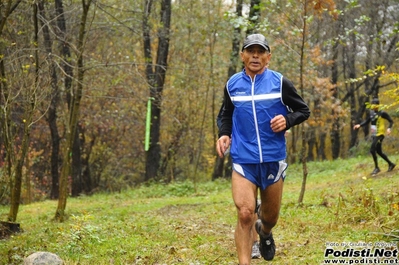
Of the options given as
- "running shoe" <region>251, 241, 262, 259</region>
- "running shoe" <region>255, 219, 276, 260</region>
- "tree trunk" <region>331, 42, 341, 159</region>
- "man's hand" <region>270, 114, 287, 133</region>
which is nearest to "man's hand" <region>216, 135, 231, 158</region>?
"man's hand" <region>270, 114, 287, 133</region>

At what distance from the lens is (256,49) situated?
5664 millimetres

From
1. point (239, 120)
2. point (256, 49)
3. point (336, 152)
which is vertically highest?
point (256, 49)

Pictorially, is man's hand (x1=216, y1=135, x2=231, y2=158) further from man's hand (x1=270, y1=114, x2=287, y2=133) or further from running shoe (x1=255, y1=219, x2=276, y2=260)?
running shoe (x1=255, y1=219, x2=276, y2=260)

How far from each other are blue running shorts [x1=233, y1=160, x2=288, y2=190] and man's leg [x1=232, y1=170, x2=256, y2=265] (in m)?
0.07

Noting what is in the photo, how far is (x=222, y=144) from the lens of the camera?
566cm

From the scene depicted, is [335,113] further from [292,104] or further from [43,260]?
[43,260]

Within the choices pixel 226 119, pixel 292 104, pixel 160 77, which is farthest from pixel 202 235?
pixel 160 77

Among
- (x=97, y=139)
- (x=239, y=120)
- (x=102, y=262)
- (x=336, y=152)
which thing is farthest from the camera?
(x=336, y=152)

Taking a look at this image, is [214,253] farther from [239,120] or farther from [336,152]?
[336,152]

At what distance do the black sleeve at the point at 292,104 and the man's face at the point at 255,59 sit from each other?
0.28 m

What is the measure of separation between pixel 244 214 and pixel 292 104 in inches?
46.5

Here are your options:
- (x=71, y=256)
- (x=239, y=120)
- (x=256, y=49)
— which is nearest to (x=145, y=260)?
(x=71, y=256)

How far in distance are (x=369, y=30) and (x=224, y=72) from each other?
7.36m

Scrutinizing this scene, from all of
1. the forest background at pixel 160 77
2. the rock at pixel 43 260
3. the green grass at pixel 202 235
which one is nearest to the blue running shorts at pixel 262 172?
the green grass at pixel 202 235
